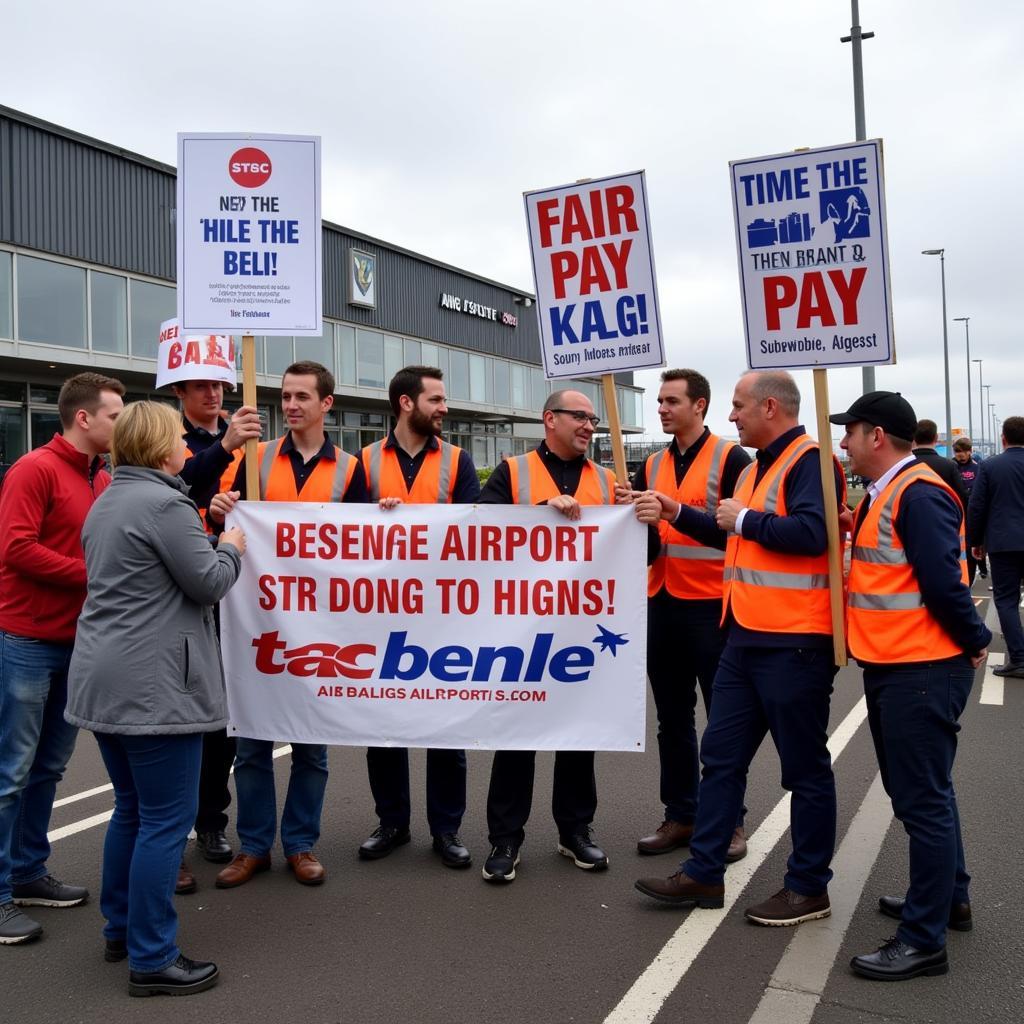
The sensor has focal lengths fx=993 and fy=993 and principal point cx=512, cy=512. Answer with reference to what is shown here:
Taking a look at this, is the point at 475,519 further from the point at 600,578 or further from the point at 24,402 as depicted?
the point at 24,402

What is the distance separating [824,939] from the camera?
380cm

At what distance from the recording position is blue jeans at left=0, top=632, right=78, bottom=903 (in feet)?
13.3

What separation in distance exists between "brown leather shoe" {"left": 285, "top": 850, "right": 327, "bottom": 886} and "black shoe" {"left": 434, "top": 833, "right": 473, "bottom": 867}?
1.81 ft

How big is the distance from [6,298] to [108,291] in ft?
8.16

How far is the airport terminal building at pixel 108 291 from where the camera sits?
719 inches

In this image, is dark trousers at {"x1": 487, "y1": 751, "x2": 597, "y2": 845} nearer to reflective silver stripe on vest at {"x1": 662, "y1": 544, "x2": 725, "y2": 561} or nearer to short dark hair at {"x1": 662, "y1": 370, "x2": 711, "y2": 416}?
reflective silver stripe on vest at {"x1": 662, "y1": 544, "x2": 725, "y2": 561}

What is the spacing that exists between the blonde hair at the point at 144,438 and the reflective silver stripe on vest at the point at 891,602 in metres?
2.61

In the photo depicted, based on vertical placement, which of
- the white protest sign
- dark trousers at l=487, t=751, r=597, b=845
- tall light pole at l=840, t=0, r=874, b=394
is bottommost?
dark trousers at l=487, t=751, r=597, b=845

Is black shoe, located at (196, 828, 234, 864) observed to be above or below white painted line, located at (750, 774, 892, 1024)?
above

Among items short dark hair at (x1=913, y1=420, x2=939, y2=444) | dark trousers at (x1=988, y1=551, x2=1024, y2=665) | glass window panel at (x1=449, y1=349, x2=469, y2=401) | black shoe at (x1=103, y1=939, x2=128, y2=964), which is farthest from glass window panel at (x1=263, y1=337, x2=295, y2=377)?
black shoe at (x1=103, y1=939, x2=128, y2=964)

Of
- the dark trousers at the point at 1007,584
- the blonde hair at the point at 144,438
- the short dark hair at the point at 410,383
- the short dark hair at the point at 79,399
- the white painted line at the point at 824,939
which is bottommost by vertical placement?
the white painted line at the point at 824,939

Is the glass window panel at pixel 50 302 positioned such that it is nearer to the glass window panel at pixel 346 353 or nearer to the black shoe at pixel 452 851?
the glass window panel at pixel 346 353

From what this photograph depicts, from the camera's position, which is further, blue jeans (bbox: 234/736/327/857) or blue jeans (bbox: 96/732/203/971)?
blue jeans (bbox: 234/736/327/857)

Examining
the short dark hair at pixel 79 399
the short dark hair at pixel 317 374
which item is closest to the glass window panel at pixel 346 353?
the short dark hair at pixel 317 374
